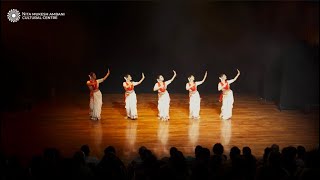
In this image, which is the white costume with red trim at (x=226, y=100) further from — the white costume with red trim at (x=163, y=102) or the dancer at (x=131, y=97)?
the dancer at (x=131, y=97)

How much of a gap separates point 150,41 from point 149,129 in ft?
14.5

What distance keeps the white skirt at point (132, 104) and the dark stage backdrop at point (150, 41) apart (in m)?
3.34

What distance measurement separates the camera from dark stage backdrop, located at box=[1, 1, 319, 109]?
13766 millimetres

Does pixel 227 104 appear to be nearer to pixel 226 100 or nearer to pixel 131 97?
pixel 226 100

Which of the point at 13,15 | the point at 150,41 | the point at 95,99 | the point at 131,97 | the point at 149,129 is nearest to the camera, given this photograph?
the point at 149,129

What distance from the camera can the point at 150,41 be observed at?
47.3 ft

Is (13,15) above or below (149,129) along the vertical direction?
above

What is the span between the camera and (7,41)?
44.7 feet

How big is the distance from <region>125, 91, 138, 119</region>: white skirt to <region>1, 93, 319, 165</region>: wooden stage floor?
7.5 inches

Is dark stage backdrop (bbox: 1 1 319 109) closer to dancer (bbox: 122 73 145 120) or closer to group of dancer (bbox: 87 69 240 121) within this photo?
group of dancer (bbox: 87 69 240 121)

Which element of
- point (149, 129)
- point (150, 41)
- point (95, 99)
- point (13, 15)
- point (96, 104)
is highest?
point (13, 15)

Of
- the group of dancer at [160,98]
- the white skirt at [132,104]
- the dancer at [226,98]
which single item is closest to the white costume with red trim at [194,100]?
the group of dancer at [160,98]

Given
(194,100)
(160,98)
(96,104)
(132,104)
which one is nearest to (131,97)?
(132,104)

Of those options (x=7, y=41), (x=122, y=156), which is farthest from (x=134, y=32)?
(x=122, y=156)
